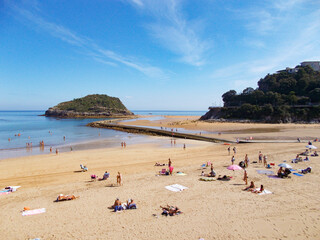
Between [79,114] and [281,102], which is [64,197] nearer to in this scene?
[281,102]

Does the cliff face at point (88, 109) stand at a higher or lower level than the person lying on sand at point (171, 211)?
higher

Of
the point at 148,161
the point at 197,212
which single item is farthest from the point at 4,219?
the point at 148,161

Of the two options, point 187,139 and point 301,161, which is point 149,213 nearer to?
point 301,161

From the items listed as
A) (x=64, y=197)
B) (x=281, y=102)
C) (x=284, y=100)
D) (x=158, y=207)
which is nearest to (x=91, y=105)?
(x=281, y=102)

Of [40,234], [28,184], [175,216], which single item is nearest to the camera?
[40,234]

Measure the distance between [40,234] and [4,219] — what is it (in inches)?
109

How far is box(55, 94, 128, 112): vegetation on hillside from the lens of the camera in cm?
14225

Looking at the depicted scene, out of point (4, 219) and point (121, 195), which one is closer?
point (4, 219)

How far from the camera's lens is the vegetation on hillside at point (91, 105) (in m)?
142

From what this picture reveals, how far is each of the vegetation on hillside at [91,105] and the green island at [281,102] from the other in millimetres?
87045

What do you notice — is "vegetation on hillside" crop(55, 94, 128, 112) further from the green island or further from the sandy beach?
the sandy beach

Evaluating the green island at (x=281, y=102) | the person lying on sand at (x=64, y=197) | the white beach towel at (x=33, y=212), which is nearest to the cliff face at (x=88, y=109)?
the green island at (x=281, y=102)

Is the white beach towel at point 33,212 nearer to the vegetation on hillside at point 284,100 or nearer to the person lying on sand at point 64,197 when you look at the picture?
the person lying on sand at point 64,197

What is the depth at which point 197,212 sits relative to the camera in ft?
31.3
